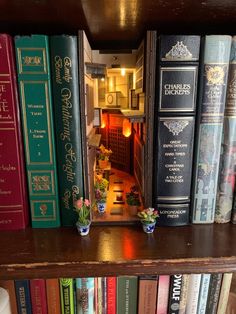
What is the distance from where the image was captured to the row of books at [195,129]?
56 cm

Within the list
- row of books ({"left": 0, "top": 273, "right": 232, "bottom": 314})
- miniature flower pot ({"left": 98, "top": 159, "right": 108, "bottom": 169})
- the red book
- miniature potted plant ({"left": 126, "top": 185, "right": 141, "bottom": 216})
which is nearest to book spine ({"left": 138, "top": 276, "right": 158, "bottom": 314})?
row of books ({"left": 0, "top": 273, "right": 232, "bottom": 314})

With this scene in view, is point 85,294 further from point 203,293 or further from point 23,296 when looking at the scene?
point 203,293

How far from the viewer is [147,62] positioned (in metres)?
0.58

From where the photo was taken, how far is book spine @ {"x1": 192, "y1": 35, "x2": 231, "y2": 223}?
1.85ft

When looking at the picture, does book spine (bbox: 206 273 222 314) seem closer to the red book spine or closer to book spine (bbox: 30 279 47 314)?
the red book spine

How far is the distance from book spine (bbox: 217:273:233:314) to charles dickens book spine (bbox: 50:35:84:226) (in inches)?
14.7

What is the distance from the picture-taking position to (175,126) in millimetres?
596

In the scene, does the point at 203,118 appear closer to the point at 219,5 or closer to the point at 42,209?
the point at 219,5

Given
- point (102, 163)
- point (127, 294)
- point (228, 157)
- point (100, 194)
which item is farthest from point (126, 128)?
point (127, 294)

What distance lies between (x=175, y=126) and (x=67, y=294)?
44 cm

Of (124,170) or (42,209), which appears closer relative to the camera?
(42,209)

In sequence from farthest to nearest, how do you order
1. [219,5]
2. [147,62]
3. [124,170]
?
[124,170] → [147,62] → [219,5]

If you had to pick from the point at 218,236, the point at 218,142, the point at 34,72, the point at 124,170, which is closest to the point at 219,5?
the point at 218,142

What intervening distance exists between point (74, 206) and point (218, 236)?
1.19 feet
